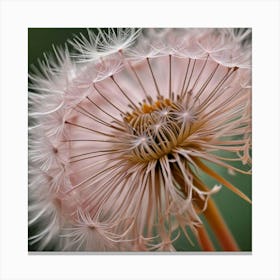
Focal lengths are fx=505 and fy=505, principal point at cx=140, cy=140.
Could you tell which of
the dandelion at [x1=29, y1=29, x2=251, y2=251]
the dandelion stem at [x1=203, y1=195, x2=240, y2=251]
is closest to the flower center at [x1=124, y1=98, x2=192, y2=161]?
the dandelion at [x1=29, y1=29, x2=251, y2=251]

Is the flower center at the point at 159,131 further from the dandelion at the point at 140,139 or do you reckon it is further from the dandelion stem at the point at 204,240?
the dandelion stem at the point at 204,240

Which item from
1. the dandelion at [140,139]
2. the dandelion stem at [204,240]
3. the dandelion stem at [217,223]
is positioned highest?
the dandelion at [140,139]
